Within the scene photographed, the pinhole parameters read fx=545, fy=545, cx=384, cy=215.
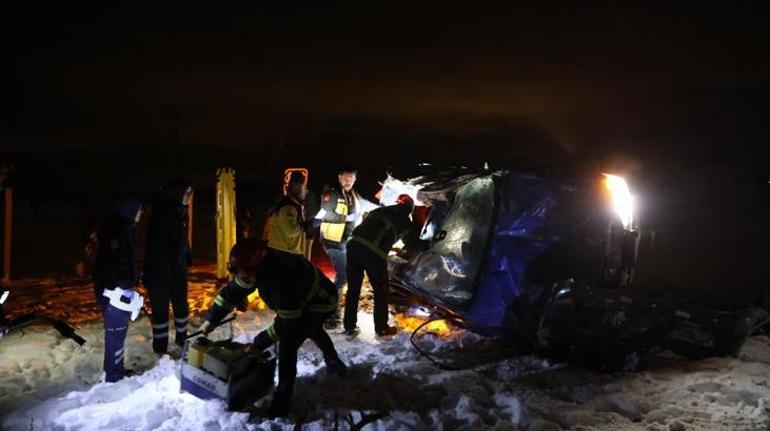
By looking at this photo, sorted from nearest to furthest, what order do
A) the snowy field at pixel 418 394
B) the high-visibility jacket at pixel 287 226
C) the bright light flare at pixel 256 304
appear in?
1. the snowy field at pixel 418 394
2. the high-visibility jacket at pixel 287 226
3. the bright light flare at pixel 256 304

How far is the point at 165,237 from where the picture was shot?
520 centimetres

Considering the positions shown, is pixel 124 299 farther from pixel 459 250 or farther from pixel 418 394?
pixel 459 250

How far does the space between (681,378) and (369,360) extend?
276 cm

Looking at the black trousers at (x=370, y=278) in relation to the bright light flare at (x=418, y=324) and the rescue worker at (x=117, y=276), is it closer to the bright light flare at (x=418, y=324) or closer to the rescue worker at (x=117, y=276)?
the bright light flare at (x=418, y=324)

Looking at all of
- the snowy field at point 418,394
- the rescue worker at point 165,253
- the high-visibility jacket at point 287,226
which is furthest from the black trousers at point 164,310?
the high-visibility jacket at point 287,226

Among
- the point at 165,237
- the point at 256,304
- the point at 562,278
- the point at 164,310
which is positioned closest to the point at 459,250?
the point at 562,278

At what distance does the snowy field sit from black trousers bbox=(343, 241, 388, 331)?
1.89 ft

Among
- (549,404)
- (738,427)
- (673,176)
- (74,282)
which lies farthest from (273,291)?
(673,176)

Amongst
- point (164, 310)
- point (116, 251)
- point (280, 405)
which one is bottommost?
point (280, 405)

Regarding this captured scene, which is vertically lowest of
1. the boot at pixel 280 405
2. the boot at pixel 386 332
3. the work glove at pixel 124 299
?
the boot at pixel 386 332

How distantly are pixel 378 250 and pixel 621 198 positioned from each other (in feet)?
8.47

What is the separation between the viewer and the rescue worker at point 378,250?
20.0 feet

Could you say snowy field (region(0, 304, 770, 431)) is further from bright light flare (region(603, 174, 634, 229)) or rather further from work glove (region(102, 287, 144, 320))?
bright light flare (region(603, 174, 634, 229))

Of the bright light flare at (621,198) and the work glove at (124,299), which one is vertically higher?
the bright light flare at (621,198)
